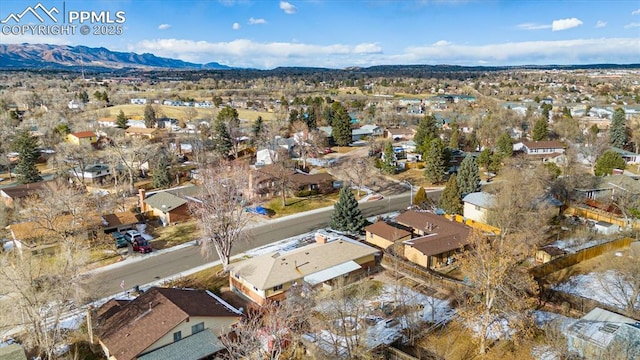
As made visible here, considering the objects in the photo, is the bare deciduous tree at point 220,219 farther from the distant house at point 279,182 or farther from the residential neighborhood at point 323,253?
the distant house at point 279,182

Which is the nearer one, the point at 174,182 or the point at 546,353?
the point at 546,353

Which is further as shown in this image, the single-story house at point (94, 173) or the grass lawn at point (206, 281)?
the single-story house at point (94, 173)

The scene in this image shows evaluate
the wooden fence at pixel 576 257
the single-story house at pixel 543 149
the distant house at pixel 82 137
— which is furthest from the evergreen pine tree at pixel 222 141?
the wooden fence at pixel 576 257

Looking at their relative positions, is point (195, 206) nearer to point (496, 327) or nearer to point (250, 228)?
point (250, 228)

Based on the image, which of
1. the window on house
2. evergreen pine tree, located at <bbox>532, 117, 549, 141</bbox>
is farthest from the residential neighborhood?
evergreen pine tree, located at <bbox>532, 117, 549, 141</bbox>

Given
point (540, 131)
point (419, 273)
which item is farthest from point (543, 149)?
point (419, 273)

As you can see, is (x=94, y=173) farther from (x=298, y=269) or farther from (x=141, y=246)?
(x=298, y=269)

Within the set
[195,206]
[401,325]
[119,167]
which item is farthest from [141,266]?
[119,167]
